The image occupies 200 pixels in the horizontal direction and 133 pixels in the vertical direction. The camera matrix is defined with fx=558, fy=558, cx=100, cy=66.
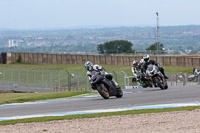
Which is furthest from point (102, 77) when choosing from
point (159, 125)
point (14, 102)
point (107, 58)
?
point (107, 58)

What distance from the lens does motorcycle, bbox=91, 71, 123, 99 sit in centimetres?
1894

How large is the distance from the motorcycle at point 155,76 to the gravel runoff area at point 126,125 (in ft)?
31.3

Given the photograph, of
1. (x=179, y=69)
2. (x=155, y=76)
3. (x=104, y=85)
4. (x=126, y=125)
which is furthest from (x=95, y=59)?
(x=126, y=125)

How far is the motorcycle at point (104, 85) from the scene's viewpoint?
1894cm

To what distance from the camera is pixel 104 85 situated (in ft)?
63.5

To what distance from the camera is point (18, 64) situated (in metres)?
81.4

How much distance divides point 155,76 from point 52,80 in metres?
16.9

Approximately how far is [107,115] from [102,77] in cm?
504

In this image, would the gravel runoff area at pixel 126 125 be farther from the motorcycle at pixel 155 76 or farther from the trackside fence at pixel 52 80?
the trackside fence at pixel 52 80

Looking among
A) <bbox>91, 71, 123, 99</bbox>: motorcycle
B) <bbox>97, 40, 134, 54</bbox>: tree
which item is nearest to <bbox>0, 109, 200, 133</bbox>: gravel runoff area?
<bbox>91, 71, 123, 99</bbox>: motorcycle

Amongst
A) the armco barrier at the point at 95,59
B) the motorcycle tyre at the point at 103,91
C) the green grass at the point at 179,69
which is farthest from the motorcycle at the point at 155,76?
the armco barrier at the point at 95,59

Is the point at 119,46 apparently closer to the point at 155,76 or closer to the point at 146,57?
the point at 146,57

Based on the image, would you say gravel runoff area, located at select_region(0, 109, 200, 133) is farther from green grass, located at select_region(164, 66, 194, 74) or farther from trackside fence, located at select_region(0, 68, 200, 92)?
green grass, located at select_region(164, 66, 194, 74)

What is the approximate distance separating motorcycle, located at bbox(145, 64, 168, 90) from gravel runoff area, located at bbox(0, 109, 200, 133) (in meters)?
9.53
